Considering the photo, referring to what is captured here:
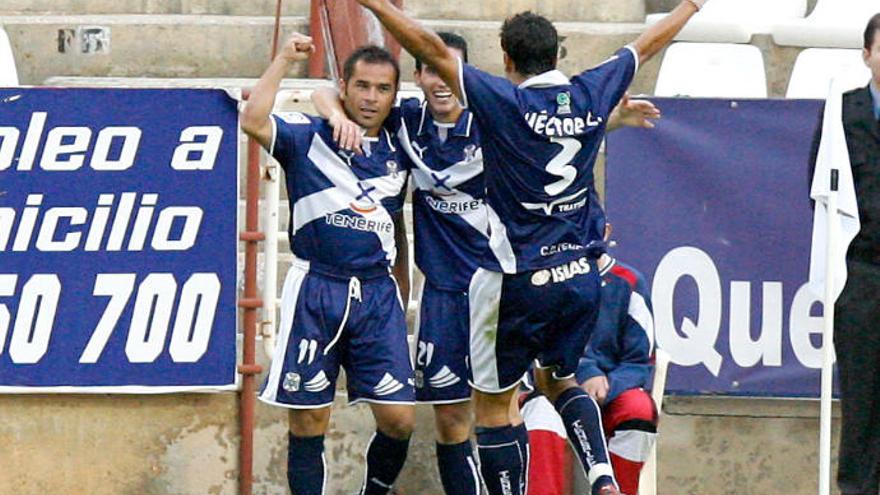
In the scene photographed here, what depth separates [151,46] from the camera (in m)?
12.3

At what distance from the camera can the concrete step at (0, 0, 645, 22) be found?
1269cm

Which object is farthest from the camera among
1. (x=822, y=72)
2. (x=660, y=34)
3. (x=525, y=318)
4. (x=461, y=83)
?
(x=822, y=72)

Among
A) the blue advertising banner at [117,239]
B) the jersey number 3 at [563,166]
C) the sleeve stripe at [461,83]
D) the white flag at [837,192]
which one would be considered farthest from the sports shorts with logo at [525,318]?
the blue advertising banner at [117,239]

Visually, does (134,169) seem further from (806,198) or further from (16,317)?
(806,198)

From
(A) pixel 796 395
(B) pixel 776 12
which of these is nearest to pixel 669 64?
(B) pixel 776 12

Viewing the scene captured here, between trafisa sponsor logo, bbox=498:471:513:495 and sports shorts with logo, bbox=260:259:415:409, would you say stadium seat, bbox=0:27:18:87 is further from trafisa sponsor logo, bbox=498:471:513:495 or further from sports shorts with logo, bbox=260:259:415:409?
trafisa sponsor logo, bbox=498:471:513:495

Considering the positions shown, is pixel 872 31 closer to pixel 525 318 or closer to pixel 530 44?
pixel 530 44

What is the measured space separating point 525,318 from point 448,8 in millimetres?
4924

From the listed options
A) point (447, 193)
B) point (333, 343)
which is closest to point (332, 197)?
point (447, 193)

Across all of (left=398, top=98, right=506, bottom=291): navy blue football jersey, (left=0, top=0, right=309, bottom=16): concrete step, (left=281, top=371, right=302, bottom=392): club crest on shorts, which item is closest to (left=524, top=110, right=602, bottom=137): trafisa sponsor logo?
(left=398, top=98, right=506, bottom=291): navy blue football jersey

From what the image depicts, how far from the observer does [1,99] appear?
9180mm

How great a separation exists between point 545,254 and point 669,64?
3.87 meters

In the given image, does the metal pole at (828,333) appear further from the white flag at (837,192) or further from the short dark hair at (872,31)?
the short dark hair at (872,31)

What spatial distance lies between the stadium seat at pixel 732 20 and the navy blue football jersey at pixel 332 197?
4142 millimetres
